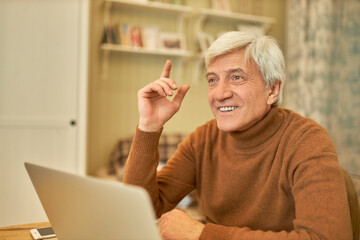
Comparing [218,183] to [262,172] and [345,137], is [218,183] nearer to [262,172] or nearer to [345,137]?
[262,172]

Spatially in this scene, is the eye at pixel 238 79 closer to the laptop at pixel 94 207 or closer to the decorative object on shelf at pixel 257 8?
the laptop at pixel 94 207

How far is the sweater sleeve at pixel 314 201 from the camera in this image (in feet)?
2.74

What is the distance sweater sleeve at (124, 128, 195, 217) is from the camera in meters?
1.16

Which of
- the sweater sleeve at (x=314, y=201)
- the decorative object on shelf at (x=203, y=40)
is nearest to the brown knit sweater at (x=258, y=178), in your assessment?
the sweater sleeve at (x=314, y=201)

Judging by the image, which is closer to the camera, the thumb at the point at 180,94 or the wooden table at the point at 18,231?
the wooden table at the point at 18,231

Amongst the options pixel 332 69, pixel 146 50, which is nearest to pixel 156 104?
pixel 146 50

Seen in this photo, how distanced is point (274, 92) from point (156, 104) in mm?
424

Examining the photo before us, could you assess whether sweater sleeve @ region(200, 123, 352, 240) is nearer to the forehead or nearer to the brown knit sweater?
the brown knit sweater

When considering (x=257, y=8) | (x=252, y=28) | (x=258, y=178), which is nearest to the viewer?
(x=258, y=178)

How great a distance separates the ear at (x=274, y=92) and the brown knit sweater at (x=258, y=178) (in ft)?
0.16

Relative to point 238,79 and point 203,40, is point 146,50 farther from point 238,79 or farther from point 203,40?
point 238,79

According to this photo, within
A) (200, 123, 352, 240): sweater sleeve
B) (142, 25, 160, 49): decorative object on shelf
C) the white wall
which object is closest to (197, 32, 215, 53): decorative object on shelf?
(142, 25, 160, 49): decorative object on shelf

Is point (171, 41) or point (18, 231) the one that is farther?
point (171, 41)

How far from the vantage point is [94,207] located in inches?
23.2
